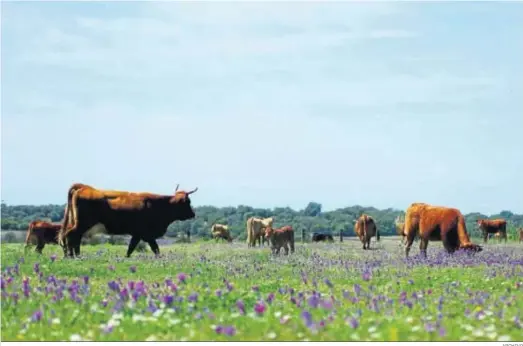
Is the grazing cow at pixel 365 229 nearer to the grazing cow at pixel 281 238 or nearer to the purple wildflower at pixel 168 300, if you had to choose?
the grazing cow at pixel 281 238

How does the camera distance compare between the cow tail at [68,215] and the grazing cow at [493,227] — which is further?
the grazing cow at [493,227]

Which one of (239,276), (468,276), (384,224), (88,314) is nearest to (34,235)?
(239,276)

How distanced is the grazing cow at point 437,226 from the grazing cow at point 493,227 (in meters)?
26.1

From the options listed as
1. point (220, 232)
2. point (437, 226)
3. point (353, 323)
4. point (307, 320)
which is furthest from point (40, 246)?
point (220, 232)

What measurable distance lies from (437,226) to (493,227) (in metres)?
28.2

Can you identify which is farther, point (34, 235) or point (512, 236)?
A: point (512, 236)

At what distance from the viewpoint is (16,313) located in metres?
11.2

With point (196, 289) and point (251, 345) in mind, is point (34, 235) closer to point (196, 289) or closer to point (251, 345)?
point (196, 289)

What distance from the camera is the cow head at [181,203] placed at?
26.3 m

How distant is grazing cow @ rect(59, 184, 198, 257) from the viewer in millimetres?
25000

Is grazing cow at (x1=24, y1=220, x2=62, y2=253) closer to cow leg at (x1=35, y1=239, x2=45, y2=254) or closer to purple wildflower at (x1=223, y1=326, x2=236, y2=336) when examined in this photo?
cow leg at (x1=35, y1=239, x2=45, y2=254)

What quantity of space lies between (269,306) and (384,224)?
4275cm

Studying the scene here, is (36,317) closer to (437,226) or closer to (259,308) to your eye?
(259,308)

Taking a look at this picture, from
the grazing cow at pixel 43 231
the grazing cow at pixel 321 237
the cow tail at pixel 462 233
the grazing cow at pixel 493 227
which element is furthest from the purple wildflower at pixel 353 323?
the grazing cow at pixel 493 227
